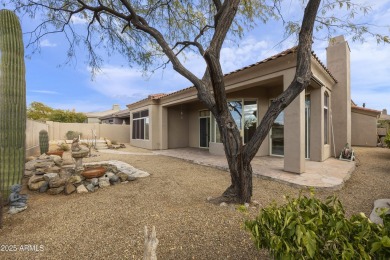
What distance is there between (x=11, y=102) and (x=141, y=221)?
3.86 m

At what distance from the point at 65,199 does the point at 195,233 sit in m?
3.21

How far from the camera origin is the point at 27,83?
15.6 feet

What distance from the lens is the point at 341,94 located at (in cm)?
945

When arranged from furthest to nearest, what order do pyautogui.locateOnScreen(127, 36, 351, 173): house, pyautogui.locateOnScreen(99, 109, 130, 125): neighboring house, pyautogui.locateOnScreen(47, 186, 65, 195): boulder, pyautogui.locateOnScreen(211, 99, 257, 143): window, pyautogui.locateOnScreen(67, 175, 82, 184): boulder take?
1. pyautogui.locateOnScreen(99, 109, 130, 125): neighboring house
2. pyautogui.locateOnScreen(211, 99, 257, 143): window
3. pyautogui.locateOnScreen(127, 36, 351, 173): house
4. pyautogui.locateOnScreen(67, 175, 82, 184): boulder
5. pyautogui.locateOnScreen(47, 186, 65, 195): boulder

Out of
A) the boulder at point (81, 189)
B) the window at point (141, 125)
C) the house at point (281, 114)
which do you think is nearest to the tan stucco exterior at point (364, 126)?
the house at point (281, 114)

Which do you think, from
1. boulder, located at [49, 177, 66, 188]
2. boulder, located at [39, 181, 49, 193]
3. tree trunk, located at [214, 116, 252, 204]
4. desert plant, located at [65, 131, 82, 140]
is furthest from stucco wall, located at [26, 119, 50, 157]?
tree trunk, located at [214, 116, 252, 204]

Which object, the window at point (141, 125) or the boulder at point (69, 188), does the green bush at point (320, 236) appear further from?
the window at point (141, 125)

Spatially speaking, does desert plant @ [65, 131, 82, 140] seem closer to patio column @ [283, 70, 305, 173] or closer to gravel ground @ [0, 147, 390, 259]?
gravel ground @ [0, 147, 390, 259]

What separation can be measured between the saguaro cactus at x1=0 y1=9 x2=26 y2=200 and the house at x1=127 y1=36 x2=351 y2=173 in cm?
648

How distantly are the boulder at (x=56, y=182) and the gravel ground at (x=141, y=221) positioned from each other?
1.02 ft

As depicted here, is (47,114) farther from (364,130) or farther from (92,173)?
(364,130)

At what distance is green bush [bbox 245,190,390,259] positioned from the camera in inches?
47.7

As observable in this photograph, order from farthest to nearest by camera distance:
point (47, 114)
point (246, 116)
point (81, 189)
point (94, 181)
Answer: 1. point (47, 114)
2. point (246, 116)
3. point (94, 181)
4. point (81, 189)

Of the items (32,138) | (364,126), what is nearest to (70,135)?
(32,138)
